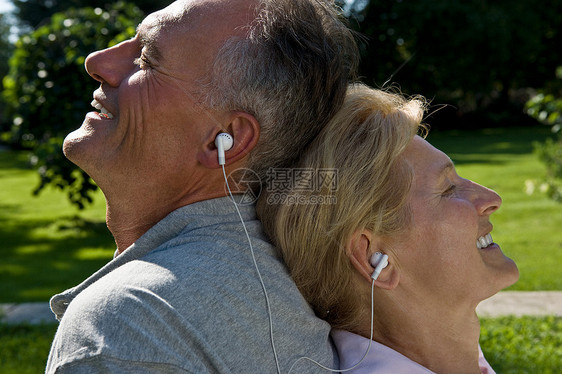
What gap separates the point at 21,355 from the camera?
445 cm

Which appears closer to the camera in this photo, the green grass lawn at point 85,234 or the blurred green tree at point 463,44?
the green grass lawn at point 85,234

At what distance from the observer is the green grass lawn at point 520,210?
6.94 m

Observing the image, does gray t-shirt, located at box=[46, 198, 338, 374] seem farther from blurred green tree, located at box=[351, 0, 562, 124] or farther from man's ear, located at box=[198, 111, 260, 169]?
blurred green tree, located at box=[351, 0, 562, 124]

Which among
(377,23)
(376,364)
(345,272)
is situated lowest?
(377,23)

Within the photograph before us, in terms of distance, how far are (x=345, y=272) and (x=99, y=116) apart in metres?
0.82

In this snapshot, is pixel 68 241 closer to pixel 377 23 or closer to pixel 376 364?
pixel 376 364

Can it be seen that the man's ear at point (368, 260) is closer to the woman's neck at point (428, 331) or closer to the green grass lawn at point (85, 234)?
the woman's neck at point (428, 331)

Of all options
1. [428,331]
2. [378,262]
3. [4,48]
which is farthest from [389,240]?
[4,48]

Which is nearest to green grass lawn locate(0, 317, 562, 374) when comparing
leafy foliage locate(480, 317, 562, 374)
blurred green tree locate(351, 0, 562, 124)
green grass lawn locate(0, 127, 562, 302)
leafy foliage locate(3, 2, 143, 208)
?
leafy foliage locate(480, 317, 562, 374)

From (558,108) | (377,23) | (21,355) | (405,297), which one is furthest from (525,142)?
(405,297)

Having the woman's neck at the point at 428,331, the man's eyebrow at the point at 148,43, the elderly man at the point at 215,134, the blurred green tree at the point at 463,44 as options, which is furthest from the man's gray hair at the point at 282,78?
the blurred green tree at the point at 463,44

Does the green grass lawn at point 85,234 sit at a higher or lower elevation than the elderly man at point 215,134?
lower

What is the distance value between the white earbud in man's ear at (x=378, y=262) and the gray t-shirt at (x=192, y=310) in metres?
0.20

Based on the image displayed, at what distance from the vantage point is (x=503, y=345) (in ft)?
14.7
